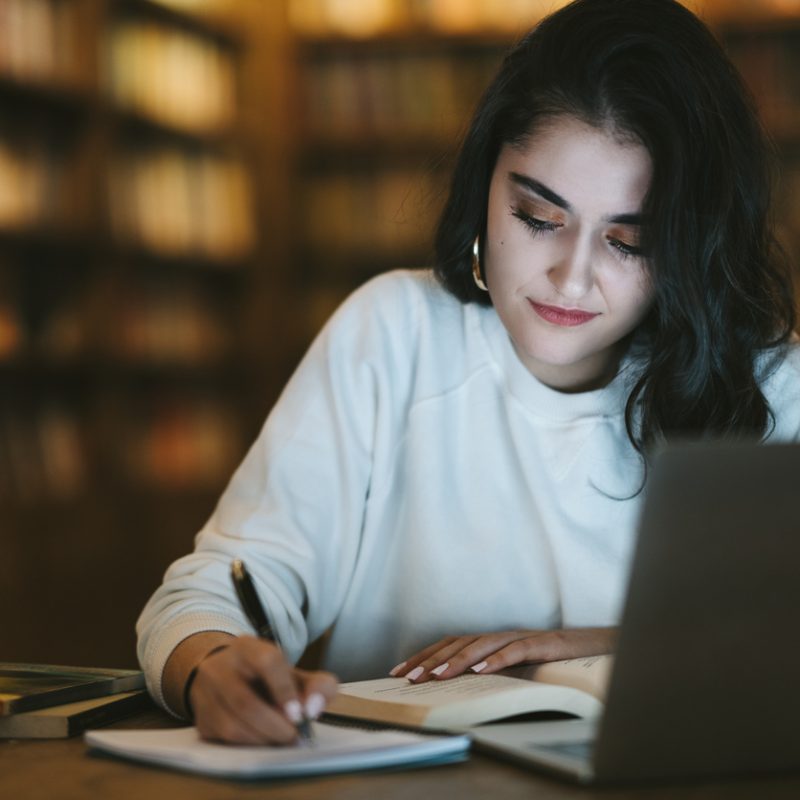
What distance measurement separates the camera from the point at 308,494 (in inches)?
57.3

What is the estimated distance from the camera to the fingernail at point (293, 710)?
2.93ft

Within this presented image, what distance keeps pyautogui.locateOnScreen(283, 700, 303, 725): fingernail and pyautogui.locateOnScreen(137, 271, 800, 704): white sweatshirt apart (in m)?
0.55

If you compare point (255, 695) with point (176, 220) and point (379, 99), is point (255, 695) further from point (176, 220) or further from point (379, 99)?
point (379, 99)

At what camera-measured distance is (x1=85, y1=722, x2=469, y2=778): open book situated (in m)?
0.83

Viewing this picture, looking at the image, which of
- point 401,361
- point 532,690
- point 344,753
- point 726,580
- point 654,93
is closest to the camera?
point 726,580

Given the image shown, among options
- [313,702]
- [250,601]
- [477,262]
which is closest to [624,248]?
[477,262]

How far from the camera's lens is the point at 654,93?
4.43 ft

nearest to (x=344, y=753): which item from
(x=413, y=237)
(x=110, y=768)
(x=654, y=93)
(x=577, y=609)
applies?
(x=110, y=768)

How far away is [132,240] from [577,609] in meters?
2.76

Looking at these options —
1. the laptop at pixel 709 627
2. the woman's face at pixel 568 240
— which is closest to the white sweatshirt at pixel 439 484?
the woman's face at pixel 568 240

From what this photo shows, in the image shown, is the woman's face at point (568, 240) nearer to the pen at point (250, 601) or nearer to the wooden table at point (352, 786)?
the pen at point (250, 601)

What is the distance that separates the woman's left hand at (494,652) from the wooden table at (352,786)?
0.84 feet

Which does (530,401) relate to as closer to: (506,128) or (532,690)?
(506,128)

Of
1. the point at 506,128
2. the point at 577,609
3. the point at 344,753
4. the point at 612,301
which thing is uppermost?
the point at 506,128
